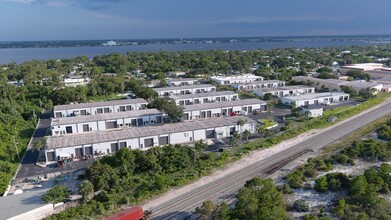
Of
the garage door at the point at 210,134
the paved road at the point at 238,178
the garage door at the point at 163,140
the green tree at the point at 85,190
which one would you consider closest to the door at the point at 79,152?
the garage door at the point at 163,140

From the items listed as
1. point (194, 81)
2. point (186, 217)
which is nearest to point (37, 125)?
point (186, 217)

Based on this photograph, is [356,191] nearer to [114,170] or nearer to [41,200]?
[114,170]

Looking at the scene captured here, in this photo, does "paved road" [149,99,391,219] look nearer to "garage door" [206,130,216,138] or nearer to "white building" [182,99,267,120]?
"garage door" [206,130,216,138]

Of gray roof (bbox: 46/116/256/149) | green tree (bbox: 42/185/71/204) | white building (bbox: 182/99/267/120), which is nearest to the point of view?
green tree (bbox: 42/185/71/204)

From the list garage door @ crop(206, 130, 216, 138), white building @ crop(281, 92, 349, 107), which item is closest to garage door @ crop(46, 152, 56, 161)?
A: garage door @ crop(206, 130, 216, 138)

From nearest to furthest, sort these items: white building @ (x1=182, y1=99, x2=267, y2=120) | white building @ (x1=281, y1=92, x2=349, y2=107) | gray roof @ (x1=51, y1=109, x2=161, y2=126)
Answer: gray roof @ (x1=51, y1=109, x2=161, y2=126) → white building @ (x1=182, y1=99, x2=267, y2=120) → white building @ (x1=281, y1=92, x2=349, y2=107)

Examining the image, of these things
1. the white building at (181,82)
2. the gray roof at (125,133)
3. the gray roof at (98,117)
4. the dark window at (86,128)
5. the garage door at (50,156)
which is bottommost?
the garage door at (50,156)

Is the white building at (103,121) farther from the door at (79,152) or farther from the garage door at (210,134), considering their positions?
the garage door at (210,134)
